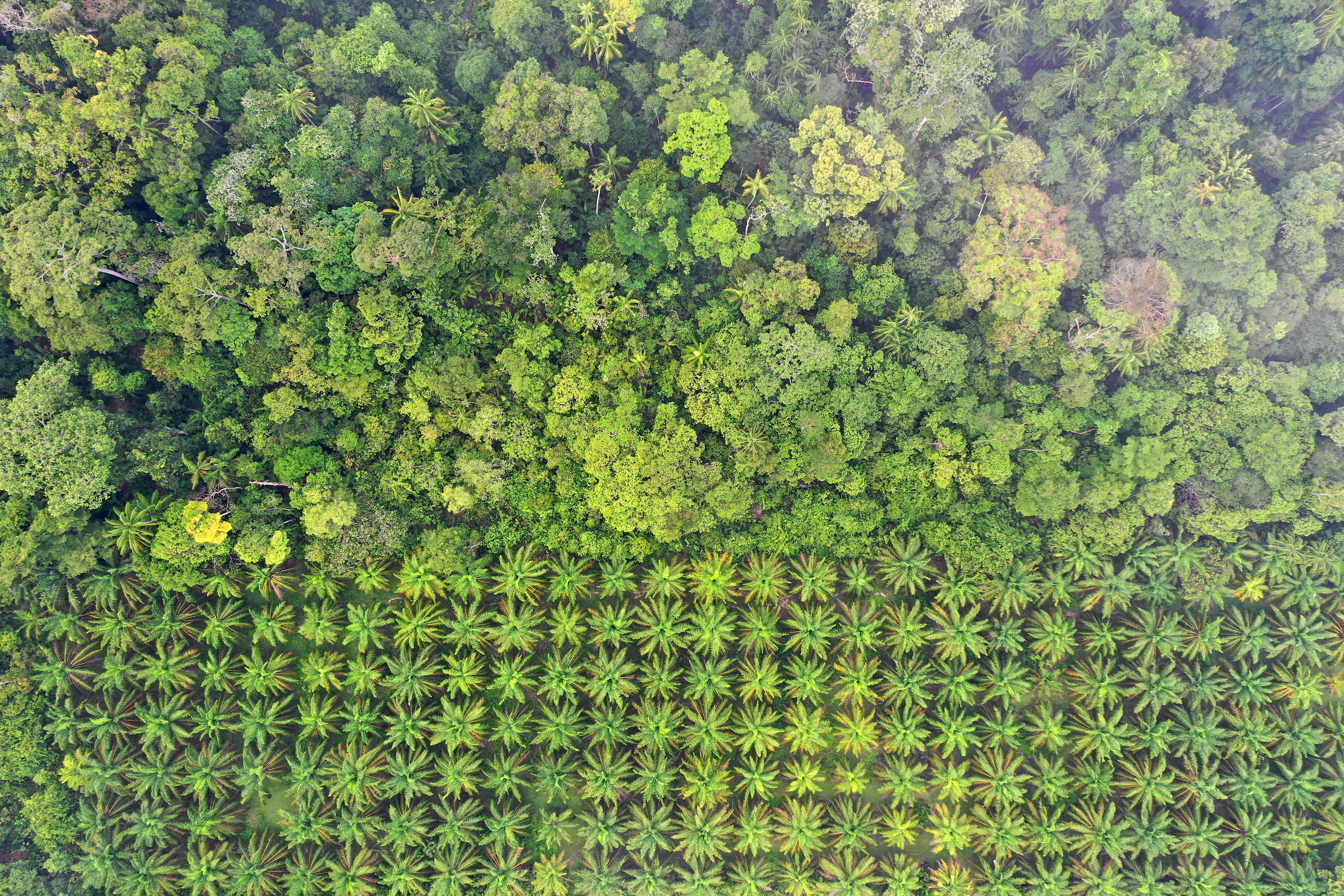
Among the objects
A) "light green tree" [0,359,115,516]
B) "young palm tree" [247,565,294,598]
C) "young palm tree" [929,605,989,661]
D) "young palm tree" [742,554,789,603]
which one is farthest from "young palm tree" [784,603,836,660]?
"light green tree" [0,359,115,516]

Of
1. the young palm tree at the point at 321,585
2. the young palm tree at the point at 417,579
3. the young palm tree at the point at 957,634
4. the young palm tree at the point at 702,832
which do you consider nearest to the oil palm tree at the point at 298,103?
the young palm tree at the point at 417,579

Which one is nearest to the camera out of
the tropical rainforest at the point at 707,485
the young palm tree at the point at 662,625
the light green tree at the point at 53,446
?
the light green tree at the point at 53,446

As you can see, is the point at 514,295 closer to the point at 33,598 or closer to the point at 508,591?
the point at 508,591

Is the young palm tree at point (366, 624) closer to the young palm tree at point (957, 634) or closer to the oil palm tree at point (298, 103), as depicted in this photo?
the oil palm tree at point (298, 103)

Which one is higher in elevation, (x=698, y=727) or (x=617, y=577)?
(x=617, y=577)

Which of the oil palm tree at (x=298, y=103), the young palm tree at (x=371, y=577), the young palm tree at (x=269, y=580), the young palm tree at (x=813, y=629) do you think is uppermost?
the oil palm tree at (x=298, y=103)

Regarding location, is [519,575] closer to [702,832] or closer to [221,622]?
[221,622]

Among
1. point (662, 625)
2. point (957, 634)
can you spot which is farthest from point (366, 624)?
point (957, 634)

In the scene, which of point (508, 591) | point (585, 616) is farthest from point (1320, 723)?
point (508, 591)

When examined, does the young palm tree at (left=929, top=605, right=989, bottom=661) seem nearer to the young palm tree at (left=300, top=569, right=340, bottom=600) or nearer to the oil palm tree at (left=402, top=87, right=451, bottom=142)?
the young palm tree at (left=300, top=569, right=340, bottom=600)
